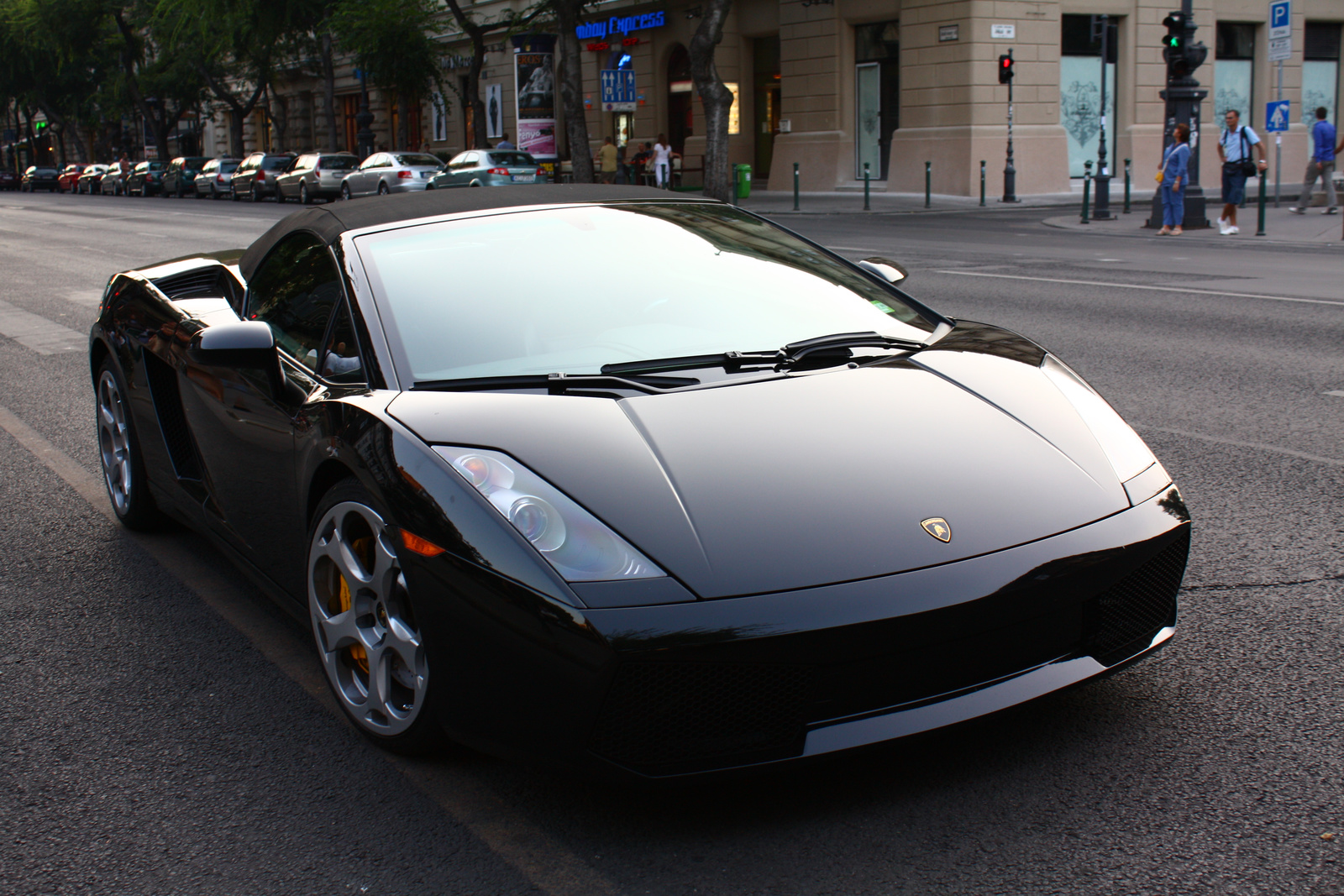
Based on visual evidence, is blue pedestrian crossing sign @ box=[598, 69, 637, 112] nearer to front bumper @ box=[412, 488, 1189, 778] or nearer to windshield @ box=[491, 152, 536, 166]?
windshield @ box=[491, 152, 536, 166]

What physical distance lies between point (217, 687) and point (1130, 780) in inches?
88.1

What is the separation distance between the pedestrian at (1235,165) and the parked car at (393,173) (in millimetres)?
19201

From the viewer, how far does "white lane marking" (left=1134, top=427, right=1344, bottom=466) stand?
5.52 meters

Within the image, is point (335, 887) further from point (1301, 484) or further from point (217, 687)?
point (1301, 484)

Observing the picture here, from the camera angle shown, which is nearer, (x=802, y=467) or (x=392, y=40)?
(x=802, y=467)

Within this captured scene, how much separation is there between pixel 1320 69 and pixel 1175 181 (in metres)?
18.4

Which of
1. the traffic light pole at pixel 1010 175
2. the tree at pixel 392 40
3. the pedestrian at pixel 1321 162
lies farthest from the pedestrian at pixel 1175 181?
the tree at pixel 392 40

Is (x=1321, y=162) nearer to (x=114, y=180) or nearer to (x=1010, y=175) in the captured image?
(x=1010, y=175)

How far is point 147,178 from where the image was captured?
53.9 metres

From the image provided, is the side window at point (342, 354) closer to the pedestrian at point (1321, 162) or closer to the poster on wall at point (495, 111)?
the pedestrian at point (1321, 162)

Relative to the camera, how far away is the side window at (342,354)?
3.23 m

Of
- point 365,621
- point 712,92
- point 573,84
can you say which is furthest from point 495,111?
point 365,621

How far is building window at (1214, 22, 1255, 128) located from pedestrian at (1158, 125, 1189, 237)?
14.8 m

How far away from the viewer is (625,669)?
7.88 ft
